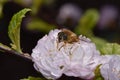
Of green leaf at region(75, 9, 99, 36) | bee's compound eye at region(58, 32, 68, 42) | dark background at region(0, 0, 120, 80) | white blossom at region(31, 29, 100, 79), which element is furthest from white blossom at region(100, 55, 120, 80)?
dark background at region(0, 0, 120, 80)

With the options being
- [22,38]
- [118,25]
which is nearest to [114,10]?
A: [118,25]

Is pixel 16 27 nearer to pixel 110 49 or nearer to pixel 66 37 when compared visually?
pixel 66 37

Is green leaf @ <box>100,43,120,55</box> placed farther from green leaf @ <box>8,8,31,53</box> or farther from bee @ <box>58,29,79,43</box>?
green leaf @ <box>8,8,31,53</box>

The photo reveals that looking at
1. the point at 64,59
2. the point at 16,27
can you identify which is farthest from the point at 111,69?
the point at 16,27

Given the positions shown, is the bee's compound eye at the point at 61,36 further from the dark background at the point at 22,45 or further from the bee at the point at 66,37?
the dark background at the point at 22,45

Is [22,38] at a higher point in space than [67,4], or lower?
lower

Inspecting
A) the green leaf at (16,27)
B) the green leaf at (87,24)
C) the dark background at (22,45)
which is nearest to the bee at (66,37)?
the green leaf at (16,27)

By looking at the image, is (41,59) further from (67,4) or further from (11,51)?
(67,4)
